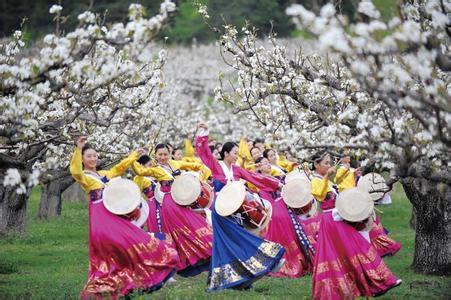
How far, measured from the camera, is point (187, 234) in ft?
41.7

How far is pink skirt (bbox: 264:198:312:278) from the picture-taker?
1276cm

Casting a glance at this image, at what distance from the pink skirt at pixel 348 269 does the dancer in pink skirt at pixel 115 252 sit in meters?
1.75

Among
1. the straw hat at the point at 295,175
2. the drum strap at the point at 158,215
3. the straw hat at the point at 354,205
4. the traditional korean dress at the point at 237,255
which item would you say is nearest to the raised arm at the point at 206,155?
the straw hat at the point at 295,175

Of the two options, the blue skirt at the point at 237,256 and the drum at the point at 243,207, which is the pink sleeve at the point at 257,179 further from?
the blue skirt at the point at 237,256

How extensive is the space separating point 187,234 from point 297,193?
1801 millimetres

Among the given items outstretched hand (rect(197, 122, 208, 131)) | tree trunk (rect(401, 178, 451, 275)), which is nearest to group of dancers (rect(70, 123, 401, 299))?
outstretched hand (rect(197, 122, 208, 131))

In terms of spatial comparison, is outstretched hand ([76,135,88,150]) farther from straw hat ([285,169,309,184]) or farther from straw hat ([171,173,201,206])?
straw hat ([285,169,309,184])

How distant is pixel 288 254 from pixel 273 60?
2.90 m

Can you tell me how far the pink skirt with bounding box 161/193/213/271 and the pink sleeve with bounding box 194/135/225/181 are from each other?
3.14 ft

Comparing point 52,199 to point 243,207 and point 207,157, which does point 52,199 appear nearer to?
point 207,157

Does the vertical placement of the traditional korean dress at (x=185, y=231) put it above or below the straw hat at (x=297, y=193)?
below

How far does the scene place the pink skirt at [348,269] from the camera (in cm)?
957

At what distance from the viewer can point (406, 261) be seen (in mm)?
13914

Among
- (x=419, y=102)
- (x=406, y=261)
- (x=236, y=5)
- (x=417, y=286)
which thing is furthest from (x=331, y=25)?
(x=236, y=5)
